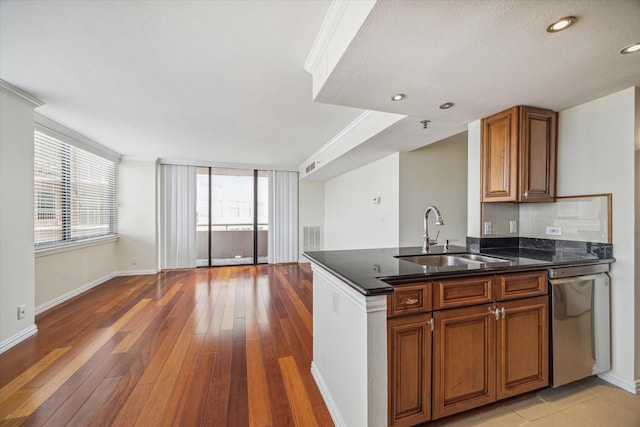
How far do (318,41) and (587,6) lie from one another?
4.20 ft

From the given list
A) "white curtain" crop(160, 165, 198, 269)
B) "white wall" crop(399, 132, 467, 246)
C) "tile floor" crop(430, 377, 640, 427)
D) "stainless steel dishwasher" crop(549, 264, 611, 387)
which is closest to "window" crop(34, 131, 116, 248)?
"white curtain" crop(160, 165, 198, 269)

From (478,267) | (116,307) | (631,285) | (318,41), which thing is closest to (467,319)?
(478,267)

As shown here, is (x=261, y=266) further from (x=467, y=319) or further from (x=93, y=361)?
(x=467, y=319)

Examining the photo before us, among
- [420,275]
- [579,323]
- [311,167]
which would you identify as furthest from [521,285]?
[311,167]

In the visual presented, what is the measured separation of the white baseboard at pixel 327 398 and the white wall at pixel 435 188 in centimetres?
209

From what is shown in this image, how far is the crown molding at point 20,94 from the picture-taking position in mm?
2277

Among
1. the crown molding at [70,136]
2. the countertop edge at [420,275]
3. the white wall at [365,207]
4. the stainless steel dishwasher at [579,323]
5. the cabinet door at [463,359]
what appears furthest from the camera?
the white wall at [365,207]

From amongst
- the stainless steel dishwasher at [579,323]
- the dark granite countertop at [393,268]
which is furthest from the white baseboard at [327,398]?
→ the stainless steel dishwasher at [579,323]

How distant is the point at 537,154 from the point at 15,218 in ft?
15.5

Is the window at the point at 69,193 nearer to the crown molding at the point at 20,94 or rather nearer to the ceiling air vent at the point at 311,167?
the crown molding at the point at 20,94

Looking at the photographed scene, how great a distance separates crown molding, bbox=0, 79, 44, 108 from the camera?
2277 mm

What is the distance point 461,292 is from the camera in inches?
59.6

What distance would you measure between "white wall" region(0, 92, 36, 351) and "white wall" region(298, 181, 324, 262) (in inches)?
183

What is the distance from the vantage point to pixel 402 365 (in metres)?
1.36
